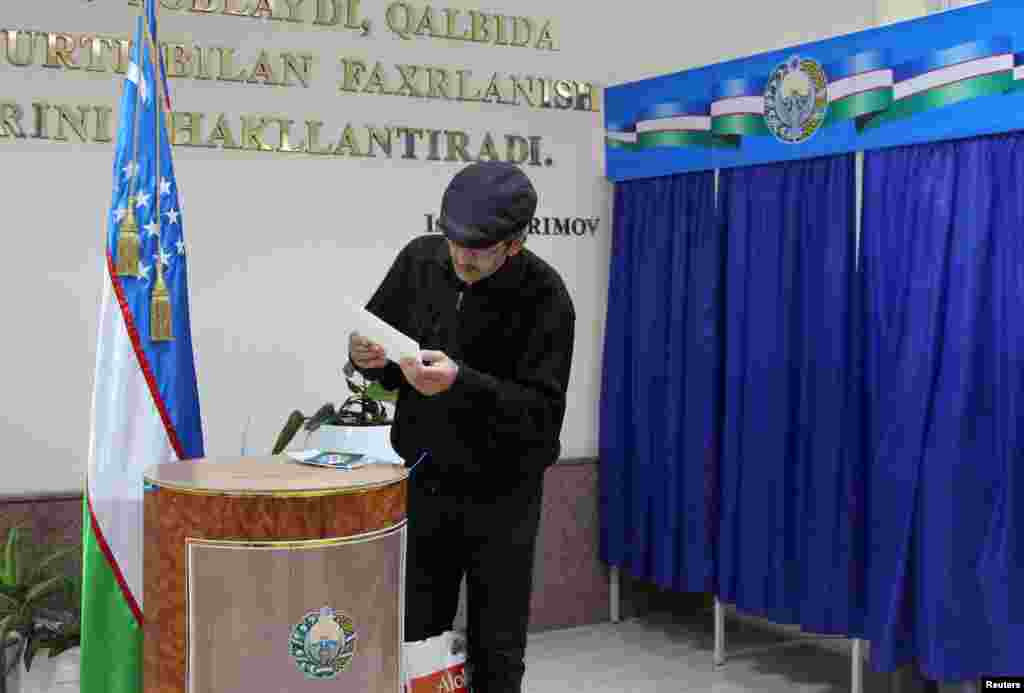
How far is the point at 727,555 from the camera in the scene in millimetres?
4047

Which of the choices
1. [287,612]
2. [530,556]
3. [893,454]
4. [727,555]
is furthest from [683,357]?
[287,612]

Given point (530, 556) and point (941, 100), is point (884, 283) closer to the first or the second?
point (941, 100)

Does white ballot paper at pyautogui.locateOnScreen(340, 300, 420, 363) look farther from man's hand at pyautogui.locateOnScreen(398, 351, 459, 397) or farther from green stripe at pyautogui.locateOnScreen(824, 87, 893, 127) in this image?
green stripe at pyautogui.locateOnScreen(824, 87, 893, 127)

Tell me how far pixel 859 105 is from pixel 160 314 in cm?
217

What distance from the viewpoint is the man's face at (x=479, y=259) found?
7.70ft

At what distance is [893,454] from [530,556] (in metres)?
1.43

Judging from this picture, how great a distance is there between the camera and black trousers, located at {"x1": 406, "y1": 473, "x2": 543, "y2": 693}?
8.05 ft

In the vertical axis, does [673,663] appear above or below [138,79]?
below

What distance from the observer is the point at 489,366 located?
8.10 ft

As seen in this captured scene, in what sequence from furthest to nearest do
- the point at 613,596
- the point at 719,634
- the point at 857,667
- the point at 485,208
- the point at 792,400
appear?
the point at 613,596
the point at 719,634
the point at 792,400
the point at 857,667
the point at 485,208

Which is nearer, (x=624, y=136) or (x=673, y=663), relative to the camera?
(x=673, y=663)

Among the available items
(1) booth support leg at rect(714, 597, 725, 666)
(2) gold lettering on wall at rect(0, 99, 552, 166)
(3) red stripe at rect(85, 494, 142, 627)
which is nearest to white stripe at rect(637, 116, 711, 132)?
(2) gold lettering on wall at rect(0, 99, 552, 166)

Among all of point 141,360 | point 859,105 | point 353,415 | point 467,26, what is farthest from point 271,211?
point 859,105

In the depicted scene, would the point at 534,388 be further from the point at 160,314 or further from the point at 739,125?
the point at 739,125
